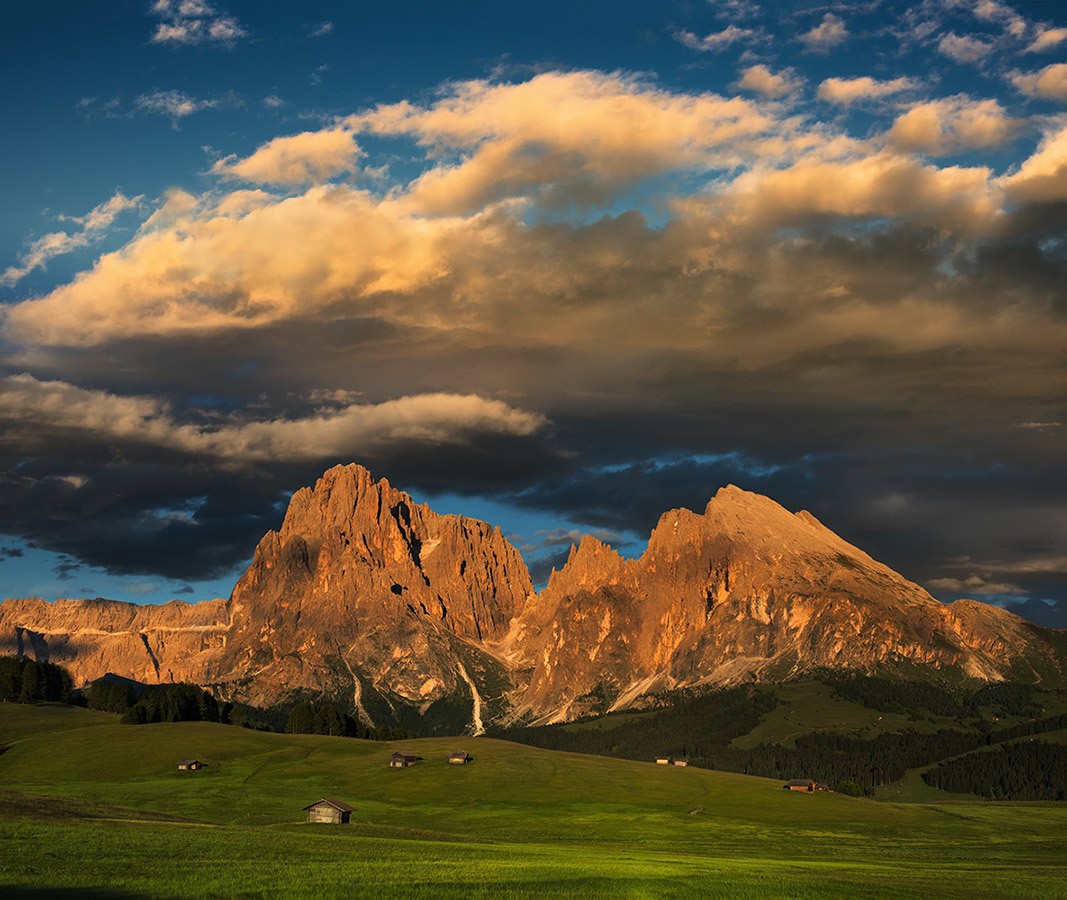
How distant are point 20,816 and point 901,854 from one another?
3738 inches

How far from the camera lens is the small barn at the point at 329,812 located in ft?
492

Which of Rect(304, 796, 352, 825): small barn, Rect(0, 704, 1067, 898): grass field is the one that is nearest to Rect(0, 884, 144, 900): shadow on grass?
Rect(0, 704, 1067, 898): grass field

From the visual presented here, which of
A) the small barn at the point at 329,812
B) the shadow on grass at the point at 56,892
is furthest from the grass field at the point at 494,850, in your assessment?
the small barn at the point at 329,812

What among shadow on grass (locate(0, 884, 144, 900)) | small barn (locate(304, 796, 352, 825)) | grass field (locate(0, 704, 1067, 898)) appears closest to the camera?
shadow on grass (locate(0, 884, 144, 900))

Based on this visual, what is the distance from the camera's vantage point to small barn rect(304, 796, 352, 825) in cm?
15000

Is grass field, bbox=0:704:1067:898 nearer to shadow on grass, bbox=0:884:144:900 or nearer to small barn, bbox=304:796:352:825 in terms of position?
shadow on grass, bbox=0:884:144:900

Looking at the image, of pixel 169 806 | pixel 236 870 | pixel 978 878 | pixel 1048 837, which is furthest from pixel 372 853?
pixel 1048 837

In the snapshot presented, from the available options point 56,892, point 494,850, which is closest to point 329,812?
point 494,850

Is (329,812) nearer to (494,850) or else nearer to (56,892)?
(494,850)

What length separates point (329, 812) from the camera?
151 m

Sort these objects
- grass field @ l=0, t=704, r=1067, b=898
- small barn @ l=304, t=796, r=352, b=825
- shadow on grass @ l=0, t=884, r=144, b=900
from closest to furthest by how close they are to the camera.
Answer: shadow on grass @ l=0, t=884, r=144, b=900
grass field @ l=0, t=704, r=1067, b=898
small barn @ l=304, t=796, r=352, b=825

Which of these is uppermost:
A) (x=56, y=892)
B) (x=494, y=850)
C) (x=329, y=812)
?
(x=56, y=892)

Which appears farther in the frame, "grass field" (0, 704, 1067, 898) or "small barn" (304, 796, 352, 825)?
"small barn" (304, 796, 352, 825)

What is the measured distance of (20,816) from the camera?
3703 inches
